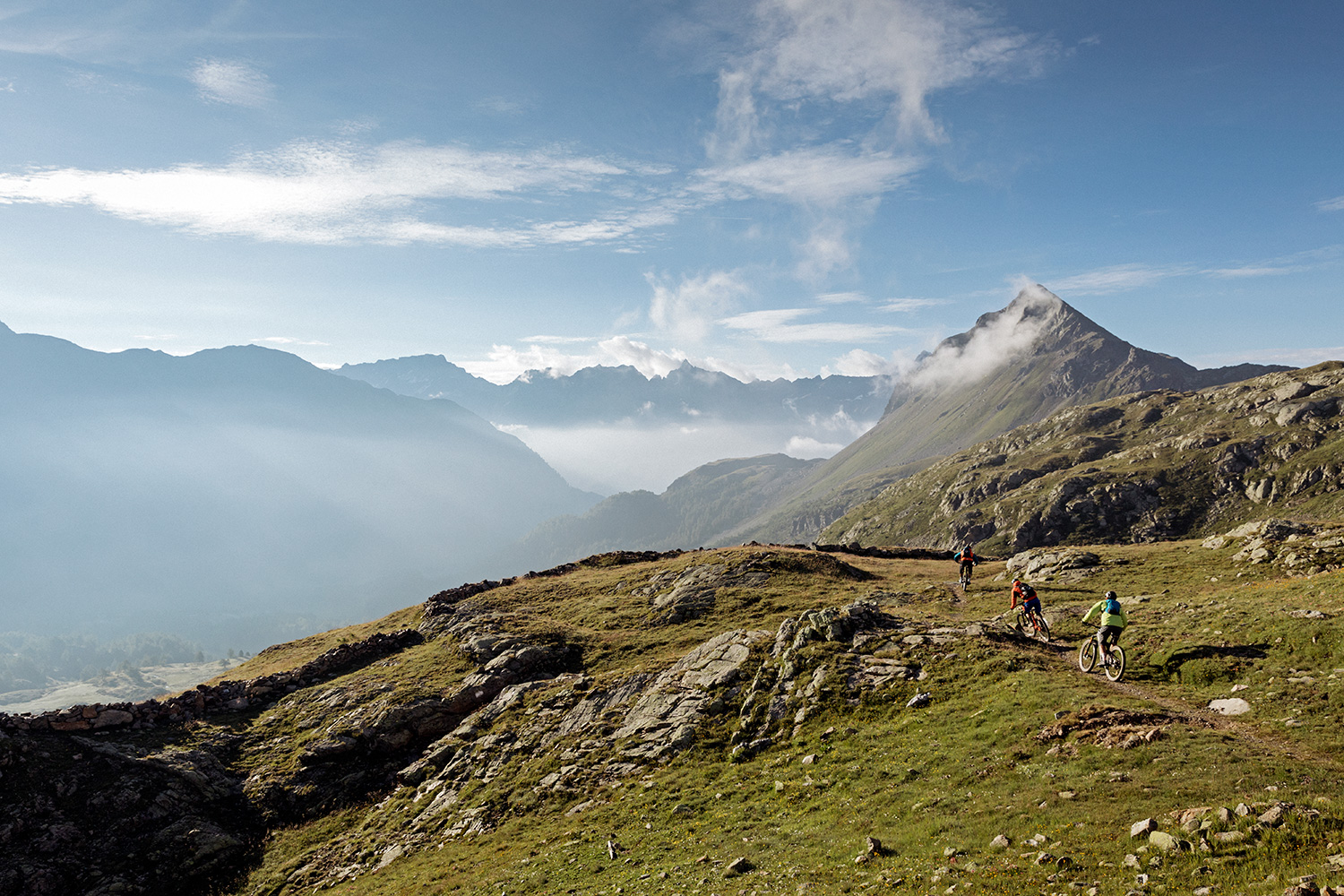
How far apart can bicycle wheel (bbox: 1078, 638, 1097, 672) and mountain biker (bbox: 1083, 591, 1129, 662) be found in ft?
2.00

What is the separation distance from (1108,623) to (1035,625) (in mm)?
8280

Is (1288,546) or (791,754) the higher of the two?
(1288,546)

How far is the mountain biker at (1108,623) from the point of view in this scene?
30828 millimetres

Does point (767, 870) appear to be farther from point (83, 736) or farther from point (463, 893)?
point (83, 736)

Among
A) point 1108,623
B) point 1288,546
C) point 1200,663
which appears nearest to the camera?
point 1200,663

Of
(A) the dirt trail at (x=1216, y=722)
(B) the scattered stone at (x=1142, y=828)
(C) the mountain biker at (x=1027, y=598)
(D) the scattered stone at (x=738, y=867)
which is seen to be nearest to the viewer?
(B) the scattered stone at (x=1142, y=828)

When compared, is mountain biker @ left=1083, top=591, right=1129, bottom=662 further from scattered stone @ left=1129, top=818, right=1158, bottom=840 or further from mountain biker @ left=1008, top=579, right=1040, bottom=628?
scattered stone @ left=1129, top=818, right=1158, bottom=840

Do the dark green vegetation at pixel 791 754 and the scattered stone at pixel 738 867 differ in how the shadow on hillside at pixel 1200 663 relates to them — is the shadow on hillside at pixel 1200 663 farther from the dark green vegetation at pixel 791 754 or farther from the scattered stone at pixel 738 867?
the scattered stone at pixel 738 867

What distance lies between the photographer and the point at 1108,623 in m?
31.1

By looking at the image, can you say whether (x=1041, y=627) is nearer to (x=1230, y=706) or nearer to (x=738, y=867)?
(x=1230, y=706)

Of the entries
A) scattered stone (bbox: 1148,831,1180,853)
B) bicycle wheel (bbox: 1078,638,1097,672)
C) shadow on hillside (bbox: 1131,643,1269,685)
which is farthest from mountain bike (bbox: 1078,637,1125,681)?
scattered stone (bbox: 1148,831,1180,853)

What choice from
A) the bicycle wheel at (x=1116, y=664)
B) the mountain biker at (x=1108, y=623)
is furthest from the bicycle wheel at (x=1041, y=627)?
the bicycle wheel at (x=1116, y=664)

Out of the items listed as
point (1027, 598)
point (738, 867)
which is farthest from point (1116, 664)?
point (738, 867)

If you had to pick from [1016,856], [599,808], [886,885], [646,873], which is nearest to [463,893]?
[599,808]
